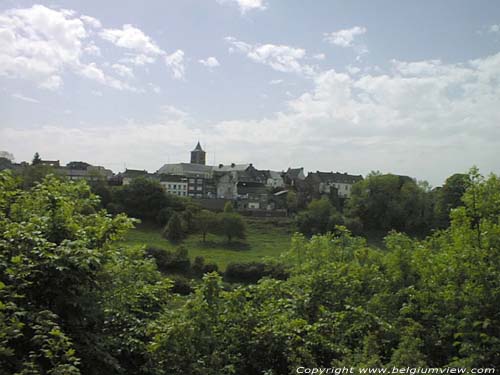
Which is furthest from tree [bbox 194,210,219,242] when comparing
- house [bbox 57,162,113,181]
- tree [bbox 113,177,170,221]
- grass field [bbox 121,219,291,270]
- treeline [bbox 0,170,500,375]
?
treeline [bbox 0,170,500,375]

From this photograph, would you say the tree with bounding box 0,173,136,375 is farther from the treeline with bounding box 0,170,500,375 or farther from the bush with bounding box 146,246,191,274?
the bush with bounding box 146,246,191,274

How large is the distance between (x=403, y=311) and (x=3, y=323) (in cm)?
626

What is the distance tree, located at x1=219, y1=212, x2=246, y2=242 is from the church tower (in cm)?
7124

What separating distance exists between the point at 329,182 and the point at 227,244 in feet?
157

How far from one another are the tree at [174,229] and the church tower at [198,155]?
7259 centimetres

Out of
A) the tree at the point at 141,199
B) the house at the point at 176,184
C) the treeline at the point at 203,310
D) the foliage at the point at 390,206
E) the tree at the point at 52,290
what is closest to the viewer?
the tree at the point at 52,290

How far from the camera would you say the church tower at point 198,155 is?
133 metres

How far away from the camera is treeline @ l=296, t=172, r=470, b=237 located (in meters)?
68.9

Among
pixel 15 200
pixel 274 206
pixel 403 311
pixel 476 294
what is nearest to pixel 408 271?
pixel 403 311

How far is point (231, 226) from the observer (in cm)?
6209

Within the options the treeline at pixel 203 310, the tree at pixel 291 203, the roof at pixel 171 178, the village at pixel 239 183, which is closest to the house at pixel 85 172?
the village at pixel 239 183

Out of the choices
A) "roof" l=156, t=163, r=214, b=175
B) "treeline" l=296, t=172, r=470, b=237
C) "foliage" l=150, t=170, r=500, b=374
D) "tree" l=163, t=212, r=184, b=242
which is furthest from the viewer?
"roof" l=156, t=163, r=214, b=175

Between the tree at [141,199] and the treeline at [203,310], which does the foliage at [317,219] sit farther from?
the treeline at [203,310]

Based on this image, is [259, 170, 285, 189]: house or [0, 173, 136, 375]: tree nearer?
[0, 173, 136, 375]: tree
